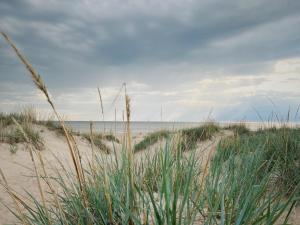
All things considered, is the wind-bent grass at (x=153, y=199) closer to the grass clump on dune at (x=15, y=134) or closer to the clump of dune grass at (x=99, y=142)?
the clump of dune grass at (x=99, y=142)

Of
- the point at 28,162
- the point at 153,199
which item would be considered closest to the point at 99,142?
the point at 28,162

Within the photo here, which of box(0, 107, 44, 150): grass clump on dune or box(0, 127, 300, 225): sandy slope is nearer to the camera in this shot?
box(0, 127, 300, 225): sandy slope

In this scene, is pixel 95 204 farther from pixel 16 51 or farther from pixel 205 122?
pixel 205 122

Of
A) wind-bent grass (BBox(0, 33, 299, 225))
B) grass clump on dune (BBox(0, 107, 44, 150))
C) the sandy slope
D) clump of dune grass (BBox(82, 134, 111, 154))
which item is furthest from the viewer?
grass clump on dune (BBox(0, 107, 44, 150))

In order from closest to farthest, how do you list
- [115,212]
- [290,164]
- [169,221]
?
1. [169,221]
2. [115,212]
3. [290,164]

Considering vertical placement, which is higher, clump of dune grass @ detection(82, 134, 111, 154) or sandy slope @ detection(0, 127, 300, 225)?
clump of dune grass @ detection(82, 134, 111, 154)

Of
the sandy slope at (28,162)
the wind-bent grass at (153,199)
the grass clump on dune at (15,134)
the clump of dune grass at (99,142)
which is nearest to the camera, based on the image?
the wind-bent grass at (153,199)

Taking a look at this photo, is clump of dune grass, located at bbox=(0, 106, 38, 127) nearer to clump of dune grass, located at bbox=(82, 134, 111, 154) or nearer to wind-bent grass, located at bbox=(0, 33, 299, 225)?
clump of dune grass, located at bbox=(82, 134, 111, 154)

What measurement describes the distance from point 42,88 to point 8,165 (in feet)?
19.1

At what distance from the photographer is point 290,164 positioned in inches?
127

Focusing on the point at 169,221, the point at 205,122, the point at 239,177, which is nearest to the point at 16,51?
the point at 169,221

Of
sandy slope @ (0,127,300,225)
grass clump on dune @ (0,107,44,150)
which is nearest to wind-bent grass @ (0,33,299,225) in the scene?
sandy slope @ (0,127,300,225)

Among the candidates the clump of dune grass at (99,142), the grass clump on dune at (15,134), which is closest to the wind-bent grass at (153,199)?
the clump of dune grass at (99,142)

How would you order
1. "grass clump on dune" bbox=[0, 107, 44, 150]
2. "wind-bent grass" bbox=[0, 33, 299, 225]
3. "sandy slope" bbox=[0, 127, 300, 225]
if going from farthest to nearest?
"grass clump on dune" bbox=[0, 107, 44, 150]
"sandy slope" bbox=[0, 127, 300, 225]
"wind-bent grass" bbox=[0, 33, 299, 225]
